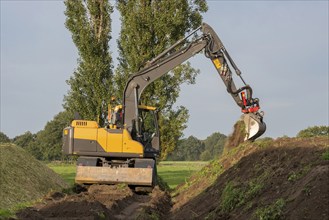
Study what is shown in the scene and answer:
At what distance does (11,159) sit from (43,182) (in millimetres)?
1726

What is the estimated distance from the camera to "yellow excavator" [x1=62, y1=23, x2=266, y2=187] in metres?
19.3

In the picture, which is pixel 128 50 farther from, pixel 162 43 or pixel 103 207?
pixel 103 207

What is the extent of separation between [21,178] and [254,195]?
1286 cm

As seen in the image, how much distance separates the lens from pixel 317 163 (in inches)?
409

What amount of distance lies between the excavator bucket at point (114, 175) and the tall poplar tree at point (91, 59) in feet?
35.5

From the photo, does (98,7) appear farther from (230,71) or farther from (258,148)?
(258,148)

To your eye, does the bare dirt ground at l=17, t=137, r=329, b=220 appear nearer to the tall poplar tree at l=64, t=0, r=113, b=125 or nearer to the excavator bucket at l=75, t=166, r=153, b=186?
the excavator bucket at l=75, t=166, r=153, b=186

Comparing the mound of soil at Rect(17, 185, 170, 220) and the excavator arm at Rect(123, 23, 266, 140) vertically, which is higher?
the excavator arm at Rect(123, 23, 266, 140)

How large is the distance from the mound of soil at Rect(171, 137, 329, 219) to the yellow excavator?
3.31 meters

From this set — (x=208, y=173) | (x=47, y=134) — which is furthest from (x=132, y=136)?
(x=47, y=134)

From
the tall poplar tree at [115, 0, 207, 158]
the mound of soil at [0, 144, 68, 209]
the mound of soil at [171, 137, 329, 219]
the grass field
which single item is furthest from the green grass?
the mound of soil at [171, 137, 329, 219]

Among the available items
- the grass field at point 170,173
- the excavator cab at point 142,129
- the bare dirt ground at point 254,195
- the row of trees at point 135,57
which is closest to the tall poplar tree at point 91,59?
the row of trees at point 135,57

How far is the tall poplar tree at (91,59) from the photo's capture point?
30609 mm

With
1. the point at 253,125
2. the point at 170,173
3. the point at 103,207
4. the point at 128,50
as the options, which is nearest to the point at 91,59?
the point at 128,50
